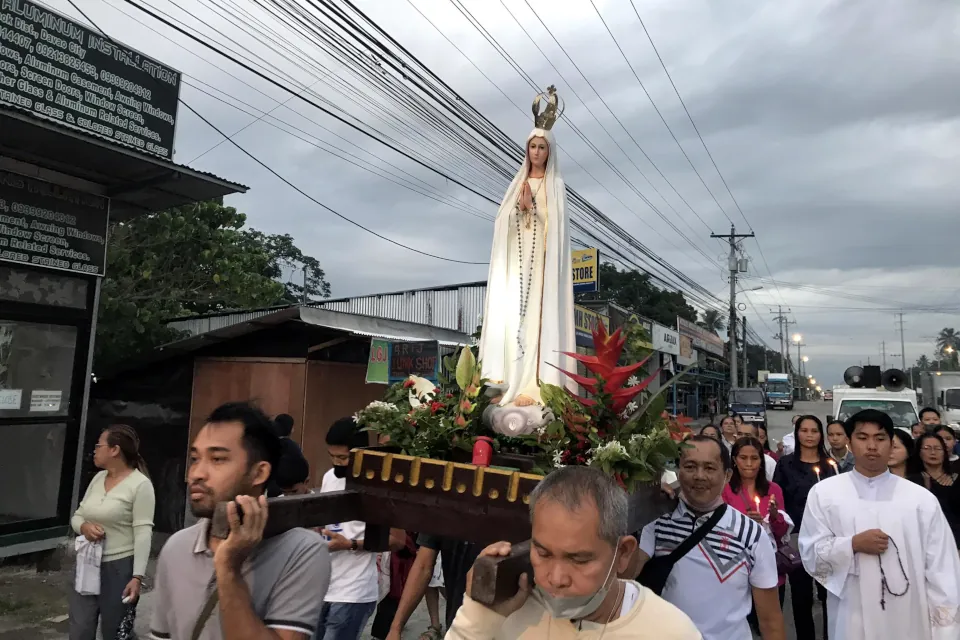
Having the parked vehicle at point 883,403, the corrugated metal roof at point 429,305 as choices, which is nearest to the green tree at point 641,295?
the corrugated metal roof at point 429,305

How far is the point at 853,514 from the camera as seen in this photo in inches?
130

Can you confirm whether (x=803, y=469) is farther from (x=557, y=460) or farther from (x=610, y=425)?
(x=557, y=460)

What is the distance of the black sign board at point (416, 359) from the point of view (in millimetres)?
7066

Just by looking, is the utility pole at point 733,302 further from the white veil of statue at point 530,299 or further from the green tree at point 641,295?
the white veil of statue at point 530,299

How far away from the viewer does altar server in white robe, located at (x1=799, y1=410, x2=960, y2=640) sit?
3057mm

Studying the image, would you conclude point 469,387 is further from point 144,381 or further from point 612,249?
point 612,249

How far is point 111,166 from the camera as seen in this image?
666 centimetres

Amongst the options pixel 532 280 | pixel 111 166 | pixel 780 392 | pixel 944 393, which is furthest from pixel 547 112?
pixel 780 392

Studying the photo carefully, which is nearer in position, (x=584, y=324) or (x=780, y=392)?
(x=584, y=324)

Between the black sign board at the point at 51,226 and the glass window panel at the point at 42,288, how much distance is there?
0.15 meters

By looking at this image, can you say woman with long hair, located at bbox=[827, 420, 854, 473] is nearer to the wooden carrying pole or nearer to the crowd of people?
the crowd of people

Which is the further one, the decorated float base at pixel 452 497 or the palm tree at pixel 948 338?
the palm tree at pixel 948 338

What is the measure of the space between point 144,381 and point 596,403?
327 inches

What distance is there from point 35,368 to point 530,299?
5.90m
